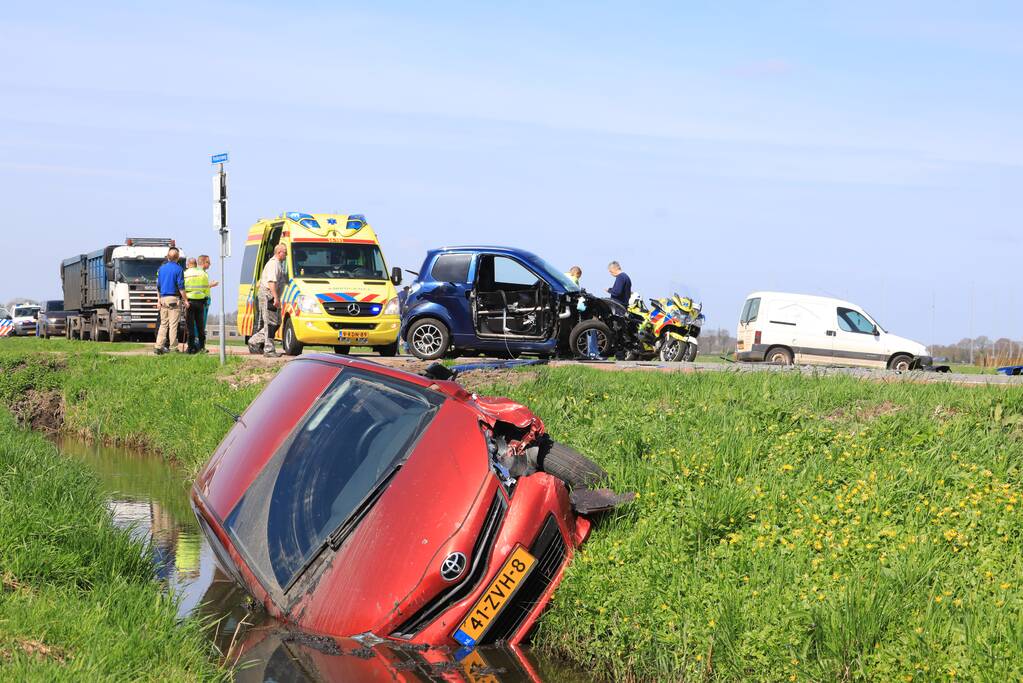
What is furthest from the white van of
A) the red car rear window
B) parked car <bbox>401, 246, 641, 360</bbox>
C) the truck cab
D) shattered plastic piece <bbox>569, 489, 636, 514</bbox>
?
the red car rear window

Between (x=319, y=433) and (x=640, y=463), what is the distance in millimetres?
2470

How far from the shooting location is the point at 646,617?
684 centimetres

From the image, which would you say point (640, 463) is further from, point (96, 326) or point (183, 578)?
point (96, 326)

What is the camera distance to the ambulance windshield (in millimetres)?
22375

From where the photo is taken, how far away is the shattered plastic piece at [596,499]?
737 cm

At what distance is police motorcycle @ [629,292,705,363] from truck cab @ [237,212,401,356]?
14.9 feet

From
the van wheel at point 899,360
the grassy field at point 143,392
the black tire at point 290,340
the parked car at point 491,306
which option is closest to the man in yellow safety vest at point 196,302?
the grassy field at point 143,392

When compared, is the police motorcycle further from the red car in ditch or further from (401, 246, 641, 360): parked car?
the red car in ditch

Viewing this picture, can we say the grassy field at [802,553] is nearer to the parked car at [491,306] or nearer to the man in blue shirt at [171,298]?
the parked car at [491,306]

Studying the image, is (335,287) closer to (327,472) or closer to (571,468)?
(571,468)

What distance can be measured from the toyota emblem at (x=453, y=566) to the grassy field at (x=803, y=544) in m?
0.94

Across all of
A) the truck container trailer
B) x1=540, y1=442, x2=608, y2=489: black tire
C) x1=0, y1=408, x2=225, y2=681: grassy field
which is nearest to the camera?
x1=0, y1=408, x2=225, y2=681: grassy field

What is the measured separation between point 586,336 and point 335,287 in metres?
4.33

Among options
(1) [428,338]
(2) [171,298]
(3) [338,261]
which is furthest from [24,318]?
(1) [428,338]
